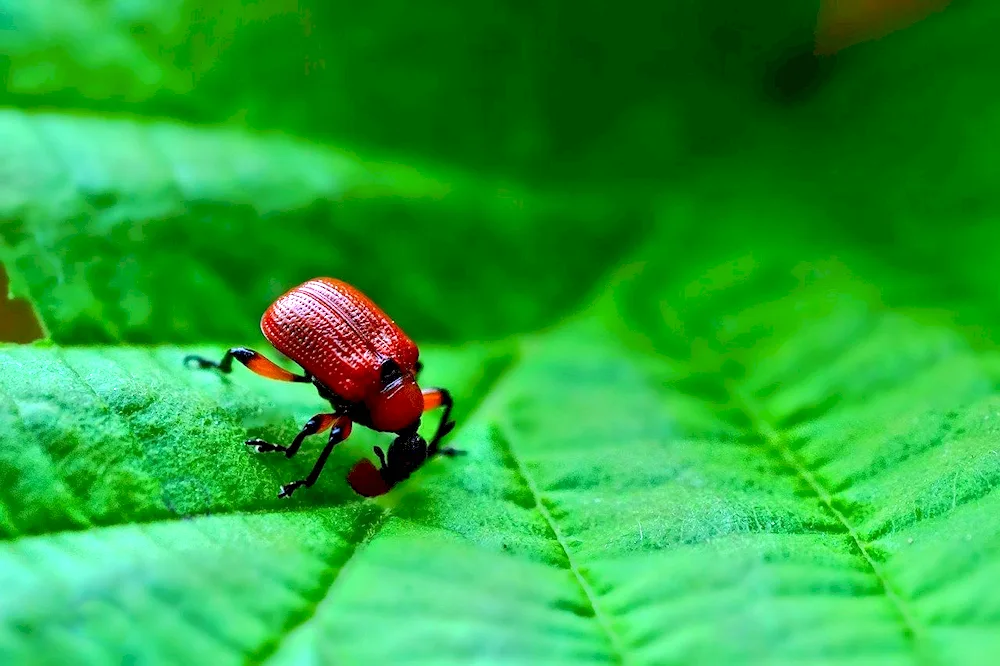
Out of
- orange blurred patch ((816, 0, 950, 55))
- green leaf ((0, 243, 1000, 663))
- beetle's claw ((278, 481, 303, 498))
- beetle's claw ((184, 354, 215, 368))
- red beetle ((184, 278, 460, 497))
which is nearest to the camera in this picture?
green leaf ((0, 243, 1000, 663))

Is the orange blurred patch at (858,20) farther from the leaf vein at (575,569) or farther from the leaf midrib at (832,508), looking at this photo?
the leaf vein at (575,569)

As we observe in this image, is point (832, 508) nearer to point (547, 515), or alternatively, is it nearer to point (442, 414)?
point (547, 515)

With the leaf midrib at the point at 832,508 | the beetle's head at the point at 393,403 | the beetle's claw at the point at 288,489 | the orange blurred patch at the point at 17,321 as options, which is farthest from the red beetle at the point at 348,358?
the leaf midrib at the point at 832,508

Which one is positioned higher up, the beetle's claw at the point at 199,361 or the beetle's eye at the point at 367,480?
the beetle's claw at the point at 199,361

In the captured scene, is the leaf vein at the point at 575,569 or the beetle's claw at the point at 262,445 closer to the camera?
the leaf vein at the point at 575,569

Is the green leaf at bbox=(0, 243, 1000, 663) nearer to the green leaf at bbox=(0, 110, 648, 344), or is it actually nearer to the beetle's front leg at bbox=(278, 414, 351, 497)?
the beetle's front leg at bbox=(278, 414, 351, 497)

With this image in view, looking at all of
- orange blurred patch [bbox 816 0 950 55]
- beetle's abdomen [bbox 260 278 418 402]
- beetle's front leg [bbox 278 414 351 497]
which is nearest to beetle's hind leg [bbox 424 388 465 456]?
beetle's abdomen [bbox 260 278 418 402]

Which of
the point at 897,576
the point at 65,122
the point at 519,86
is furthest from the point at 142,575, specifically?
the point at 519,86
